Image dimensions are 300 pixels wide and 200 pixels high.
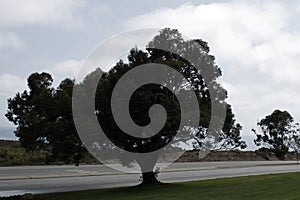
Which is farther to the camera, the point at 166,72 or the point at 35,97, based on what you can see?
the point at 35,97

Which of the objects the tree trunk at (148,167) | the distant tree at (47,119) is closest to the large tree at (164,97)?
the tree trunk at (148,167)

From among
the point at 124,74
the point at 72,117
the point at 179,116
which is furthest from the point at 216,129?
the point at 72,117

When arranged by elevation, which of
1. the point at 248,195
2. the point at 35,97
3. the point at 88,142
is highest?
the point at 35,97

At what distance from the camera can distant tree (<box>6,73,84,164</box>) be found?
2028 cm

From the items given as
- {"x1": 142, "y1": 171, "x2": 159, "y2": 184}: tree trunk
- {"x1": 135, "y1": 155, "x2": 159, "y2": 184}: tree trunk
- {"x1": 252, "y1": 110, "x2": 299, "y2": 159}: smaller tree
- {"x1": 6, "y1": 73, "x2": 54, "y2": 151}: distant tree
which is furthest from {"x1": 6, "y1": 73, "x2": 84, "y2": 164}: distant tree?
{"x1": 252, "y1": 110, "x2": 299, "y2": 159}: smaller tree

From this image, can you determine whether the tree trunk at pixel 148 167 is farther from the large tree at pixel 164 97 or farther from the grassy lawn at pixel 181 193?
the grassy lawn at pixel 181 193

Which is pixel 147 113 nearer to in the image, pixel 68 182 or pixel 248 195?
pixel 248 195

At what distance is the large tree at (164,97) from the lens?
1886cm

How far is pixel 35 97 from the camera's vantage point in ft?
70.8

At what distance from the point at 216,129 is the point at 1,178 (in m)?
13.2

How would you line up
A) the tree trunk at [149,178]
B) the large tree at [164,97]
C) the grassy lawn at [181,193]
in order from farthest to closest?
the tree trunk at [149,178]
the large tree at [164,97]
the grassy lawn at [181,193]

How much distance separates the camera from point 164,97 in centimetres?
1917

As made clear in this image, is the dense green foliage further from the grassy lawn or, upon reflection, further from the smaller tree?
the smaller tree

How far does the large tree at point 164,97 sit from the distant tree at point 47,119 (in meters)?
1.20
